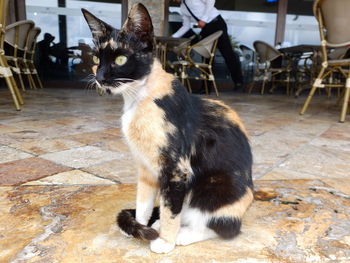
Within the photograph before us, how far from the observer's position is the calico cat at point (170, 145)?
896 millimetres

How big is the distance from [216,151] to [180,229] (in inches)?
10.9

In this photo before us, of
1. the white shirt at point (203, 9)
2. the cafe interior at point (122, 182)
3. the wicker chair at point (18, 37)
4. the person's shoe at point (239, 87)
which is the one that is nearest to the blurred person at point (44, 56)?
the wicker chair at point (18, 37)

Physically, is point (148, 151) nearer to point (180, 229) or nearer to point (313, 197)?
point (180, 229)

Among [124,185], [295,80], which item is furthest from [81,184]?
[295,80]

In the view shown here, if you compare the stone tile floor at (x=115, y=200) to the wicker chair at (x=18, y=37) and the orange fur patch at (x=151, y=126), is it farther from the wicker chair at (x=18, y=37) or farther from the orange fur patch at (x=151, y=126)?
the wicker chair at (x=18, y=37)

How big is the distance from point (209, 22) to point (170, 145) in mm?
4650

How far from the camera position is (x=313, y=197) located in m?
1.32

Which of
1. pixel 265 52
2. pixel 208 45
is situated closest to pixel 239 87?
pixel 265 52

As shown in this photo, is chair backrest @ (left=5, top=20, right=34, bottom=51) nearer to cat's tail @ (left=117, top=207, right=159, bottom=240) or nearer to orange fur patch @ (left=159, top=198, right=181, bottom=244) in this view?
cat's tail @ (left=117, top=207, right=159, bottom=240)

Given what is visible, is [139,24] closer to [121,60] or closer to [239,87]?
[121,60]

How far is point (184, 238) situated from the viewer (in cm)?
96

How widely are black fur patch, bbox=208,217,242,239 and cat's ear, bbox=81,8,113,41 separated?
0.66 m

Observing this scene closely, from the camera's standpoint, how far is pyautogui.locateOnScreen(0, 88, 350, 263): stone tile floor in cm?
91

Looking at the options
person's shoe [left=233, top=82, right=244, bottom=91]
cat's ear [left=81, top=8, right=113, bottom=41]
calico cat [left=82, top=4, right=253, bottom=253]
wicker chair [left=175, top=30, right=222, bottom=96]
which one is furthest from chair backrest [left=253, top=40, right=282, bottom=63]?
cat's ear [left=81, top=8, right=113, bottom=41]
